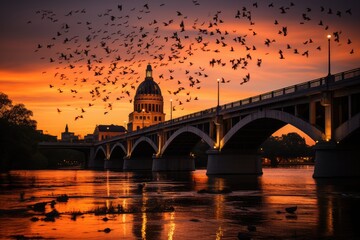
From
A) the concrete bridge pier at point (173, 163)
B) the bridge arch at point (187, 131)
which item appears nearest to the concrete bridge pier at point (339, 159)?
the bridge arch at point (187, 131)

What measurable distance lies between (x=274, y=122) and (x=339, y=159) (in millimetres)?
23740

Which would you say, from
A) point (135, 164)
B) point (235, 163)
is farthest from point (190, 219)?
point (135, 164)

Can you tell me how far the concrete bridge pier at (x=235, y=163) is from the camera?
309 ft

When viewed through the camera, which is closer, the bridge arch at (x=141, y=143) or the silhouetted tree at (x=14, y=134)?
the silhouetted tree at (x=14, y=134)

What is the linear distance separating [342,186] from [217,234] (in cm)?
3220

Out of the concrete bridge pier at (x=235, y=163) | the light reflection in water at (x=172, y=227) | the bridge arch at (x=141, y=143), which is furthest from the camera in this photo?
the bridge arch at (x=141, y=143)

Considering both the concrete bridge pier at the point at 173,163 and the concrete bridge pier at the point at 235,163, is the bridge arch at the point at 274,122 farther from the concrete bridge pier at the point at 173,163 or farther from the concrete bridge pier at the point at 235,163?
Result: the concrete bridge pier at the point at 173,163

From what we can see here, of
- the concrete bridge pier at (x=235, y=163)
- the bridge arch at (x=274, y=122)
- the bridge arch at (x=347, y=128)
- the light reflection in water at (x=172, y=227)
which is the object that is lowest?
the light reflection in water at (x=172, y=227)

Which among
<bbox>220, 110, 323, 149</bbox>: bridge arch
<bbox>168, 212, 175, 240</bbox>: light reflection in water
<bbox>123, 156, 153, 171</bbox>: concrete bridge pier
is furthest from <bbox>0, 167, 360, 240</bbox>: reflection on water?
<bbox>123, 156, 153, 171</bbox>: concrete bridge pier

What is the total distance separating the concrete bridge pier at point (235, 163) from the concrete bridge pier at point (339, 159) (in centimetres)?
3403

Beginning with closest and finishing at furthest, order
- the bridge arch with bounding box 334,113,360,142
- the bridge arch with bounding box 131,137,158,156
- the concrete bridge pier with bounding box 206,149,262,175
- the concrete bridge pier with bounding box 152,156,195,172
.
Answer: the bridge arch with bounding box 334,113,360,142 < the concrete bridge pier with bounding box 206,149,262,175 < the concrete bridge pier with bounding box 152,156,195,172 < the bridge arch with bounding box 131,137,158,156

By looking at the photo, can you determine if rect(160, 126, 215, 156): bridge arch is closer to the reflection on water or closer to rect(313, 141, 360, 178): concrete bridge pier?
rect(313, 141, 360, 178): concrete bridge pier

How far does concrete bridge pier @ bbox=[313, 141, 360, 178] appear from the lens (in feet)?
194

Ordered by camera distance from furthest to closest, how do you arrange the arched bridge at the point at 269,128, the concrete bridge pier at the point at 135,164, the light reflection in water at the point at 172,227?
1. the concrete bridge pier at the point at 135,164
2. the arched bridge at the point at 269,128
3. the light reflection in water at the point at 172,227
